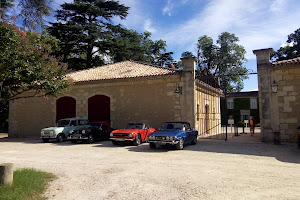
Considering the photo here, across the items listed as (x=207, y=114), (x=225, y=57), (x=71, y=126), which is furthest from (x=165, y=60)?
(x=71, y=126)

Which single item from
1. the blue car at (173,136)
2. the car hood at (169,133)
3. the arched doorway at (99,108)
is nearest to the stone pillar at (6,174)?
the blue car at (173,136)

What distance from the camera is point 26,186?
16.6ft

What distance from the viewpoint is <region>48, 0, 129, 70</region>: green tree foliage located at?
28516mm

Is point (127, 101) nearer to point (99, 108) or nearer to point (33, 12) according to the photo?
point (99, 108)

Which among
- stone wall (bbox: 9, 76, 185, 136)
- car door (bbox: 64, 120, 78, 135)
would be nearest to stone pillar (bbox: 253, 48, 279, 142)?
stone wall (bbox: 9, 76, 185, 136)

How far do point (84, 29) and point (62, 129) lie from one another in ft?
57.3

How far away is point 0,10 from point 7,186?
5831mm

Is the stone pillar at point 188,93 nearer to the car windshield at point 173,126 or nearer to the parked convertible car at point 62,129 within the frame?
the car windshield at point 173,126

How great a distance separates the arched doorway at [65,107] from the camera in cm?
1866

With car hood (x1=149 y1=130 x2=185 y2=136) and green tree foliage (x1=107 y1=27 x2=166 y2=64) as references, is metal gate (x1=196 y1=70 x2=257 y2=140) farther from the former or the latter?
green tree foliage (x1=107 y1=27 x2=166 y2=64)

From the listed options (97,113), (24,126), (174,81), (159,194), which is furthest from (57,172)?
(24,126)

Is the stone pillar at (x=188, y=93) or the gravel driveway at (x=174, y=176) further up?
the stone pillar at (x=188, y=93)

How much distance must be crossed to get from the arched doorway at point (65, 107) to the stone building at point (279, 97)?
13.5m

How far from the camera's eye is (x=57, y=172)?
667 cm
